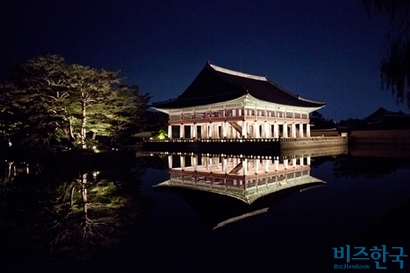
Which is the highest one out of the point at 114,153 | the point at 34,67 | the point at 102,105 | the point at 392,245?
the point at 34,67

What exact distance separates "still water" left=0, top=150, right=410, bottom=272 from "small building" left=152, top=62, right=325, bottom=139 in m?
20.2

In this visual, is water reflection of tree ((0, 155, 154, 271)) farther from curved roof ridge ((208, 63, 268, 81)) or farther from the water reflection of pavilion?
curved roof ridge ((208, 63, 268, 81))

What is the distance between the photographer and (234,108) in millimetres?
32312

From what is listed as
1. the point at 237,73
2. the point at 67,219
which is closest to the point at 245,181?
the point at 67,219

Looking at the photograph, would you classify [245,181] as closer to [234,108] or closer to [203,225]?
[203,225]

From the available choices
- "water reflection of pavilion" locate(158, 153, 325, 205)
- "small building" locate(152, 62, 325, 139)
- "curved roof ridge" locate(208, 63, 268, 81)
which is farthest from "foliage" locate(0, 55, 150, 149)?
"curved roof ridge" locate(208, 63, 268, 81)

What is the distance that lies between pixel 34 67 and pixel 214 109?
1952 cm

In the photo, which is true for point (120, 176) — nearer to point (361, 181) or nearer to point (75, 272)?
point (75, 272)

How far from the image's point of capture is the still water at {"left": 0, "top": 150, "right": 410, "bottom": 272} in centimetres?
468

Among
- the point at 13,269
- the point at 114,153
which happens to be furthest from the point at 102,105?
the point at 13,269

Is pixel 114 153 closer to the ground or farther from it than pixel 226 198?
farther from it

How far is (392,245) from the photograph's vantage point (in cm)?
462

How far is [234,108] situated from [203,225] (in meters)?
26.4

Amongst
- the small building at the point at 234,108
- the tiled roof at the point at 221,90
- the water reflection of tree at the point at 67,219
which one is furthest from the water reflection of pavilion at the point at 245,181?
the tiled roof at the point at 221,90
